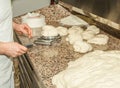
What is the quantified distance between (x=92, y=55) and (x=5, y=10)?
0.52 metres

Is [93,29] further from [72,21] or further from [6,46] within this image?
[6,46]

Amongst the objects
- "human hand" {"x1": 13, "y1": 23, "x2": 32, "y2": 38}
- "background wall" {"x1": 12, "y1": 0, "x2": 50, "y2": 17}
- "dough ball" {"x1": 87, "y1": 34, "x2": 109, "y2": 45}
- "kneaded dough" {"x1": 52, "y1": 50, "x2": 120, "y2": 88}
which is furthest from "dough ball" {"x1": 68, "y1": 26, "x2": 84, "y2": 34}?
"background wall" {"x1": 12, "y1": 0, "x2": 50, "y2": 17}

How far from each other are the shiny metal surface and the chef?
1.42 ft

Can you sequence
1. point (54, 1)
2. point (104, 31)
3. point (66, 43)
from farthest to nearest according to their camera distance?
point (54, 1)
point (104, 31)
point (66, 43)

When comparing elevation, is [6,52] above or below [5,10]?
below

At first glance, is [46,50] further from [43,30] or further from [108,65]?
[108,65]

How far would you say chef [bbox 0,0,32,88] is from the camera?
112 centimetres

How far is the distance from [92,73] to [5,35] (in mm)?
535

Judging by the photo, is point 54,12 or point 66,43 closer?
point 66,43

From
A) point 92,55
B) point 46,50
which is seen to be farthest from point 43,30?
point 92,55

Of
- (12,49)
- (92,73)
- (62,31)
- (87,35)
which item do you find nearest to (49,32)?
(62,31)

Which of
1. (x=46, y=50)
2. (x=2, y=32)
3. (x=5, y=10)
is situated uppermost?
(x=5, y=10)

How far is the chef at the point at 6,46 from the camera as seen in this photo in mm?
1115

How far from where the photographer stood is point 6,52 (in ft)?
3.70
